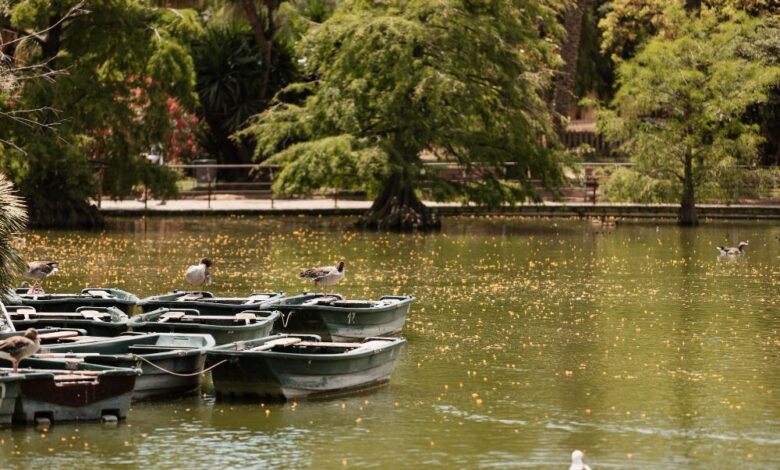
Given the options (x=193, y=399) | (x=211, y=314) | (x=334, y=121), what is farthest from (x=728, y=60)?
(x=193, y=399)

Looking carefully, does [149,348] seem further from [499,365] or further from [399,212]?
[399,212]

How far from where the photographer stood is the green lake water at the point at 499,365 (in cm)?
1795

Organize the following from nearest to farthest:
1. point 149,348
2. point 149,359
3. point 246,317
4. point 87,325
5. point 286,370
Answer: point 149,359
point 286,370
point 149,348
point 87,325
point 246,317

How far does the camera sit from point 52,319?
2306cm

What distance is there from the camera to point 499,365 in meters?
24.0

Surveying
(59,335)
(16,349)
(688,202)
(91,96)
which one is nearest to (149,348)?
(59,335)

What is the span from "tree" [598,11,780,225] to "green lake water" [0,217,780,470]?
29.6ft

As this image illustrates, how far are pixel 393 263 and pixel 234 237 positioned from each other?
9269 mm

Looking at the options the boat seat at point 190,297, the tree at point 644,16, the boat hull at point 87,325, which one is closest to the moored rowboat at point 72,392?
the boat hull at point 87,325

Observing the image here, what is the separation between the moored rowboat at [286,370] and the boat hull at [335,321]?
3956mm

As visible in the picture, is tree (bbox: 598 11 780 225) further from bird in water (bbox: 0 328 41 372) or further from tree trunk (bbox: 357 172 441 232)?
bird in water (bbox: 0 328 41 372)

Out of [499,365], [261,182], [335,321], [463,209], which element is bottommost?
[499,365]

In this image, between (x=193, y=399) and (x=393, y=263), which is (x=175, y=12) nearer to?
(x=393, y=263)

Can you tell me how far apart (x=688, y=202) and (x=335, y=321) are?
31775 millimetres
